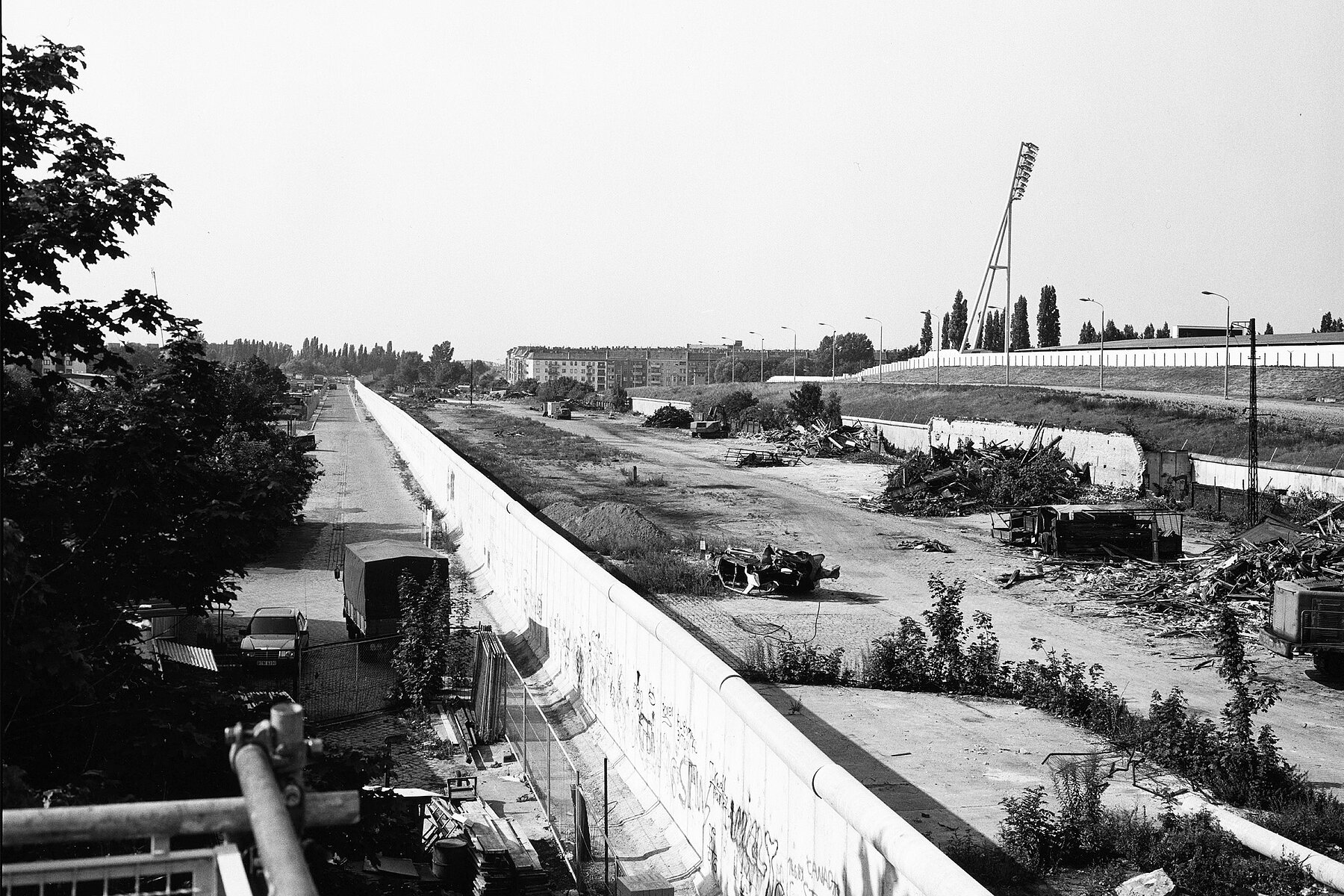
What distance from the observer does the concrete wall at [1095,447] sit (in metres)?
47.5

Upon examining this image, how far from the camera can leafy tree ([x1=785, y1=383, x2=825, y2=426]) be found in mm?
79812

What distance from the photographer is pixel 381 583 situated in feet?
70.9

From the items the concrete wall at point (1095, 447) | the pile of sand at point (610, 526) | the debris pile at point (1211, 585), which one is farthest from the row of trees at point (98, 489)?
the concrete wall at point (1095, 447)

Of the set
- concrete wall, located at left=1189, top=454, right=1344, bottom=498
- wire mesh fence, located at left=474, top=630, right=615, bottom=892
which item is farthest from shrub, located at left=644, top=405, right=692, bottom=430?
wire mesh fence, located at left=474, top=630, right=615, bottom=892

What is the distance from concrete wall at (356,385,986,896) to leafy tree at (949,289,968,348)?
153833 millimetres

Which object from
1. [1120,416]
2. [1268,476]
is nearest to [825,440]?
[1120,416]

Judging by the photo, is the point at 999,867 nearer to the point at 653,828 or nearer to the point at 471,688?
the point at 653,828

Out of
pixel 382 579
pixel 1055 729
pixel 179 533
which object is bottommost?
pixel 1055 729

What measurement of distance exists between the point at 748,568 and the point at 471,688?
10717 mm

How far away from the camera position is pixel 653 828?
1336 centimetres

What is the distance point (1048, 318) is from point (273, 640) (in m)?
139

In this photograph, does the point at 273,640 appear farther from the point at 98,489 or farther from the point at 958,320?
the point at 958,320

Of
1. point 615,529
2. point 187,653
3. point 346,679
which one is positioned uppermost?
point 187,653

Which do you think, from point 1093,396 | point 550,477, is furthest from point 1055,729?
point 1093,396
